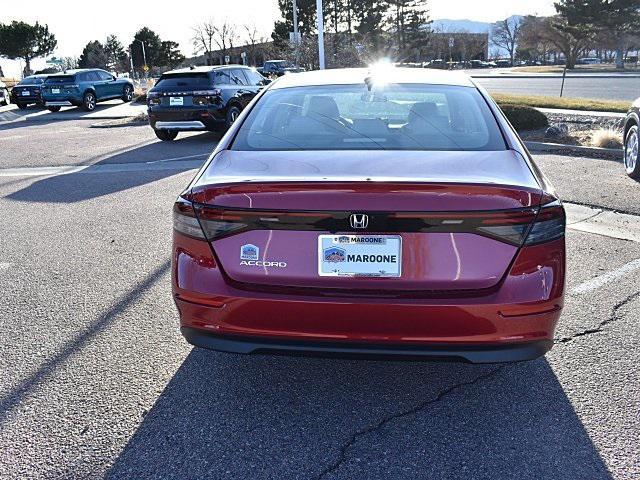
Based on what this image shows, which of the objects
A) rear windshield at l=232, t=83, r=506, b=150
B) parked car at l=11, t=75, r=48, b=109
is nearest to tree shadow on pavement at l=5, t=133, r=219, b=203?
rear windshield at l=232, t=83, r=506, b=150

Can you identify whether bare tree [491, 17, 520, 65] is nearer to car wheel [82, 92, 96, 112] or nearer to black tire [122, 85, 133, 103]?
black tire [122, 85, 133, 103]

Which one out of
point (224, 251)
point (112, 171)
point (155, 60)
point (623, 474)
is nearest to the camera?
point (623, 474)

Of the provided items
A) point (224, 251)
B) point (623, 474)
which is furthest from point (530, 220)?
point (224, 251)

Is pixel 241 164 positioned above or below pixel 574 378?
above

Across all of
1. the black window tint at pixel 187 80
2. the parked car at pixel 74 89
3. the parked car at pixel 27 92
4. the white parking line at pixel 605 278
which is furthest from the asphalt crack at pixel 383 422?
the parked car at pixel 27 92

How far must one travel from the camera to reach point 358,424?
2.82 m

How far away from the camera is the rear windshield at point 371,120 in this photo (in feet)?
10.3

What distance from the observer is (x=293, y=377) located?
326 centimetres

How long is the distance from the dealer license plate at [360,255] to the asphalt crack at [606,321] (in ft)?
5.45

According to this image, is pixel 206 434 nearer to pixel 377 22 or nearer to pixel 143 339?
pixel 143 339

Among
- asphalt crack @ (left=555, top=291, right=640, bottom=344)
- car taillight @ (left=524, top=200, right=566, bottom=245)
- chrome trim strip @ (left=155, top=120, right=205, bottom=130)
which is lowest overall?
asphalt crack @ (left=555, top=291, right=640, bottom=344)

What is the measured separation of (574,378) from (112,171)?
8.64m

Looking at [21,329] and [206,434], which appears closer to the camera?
[206,434]

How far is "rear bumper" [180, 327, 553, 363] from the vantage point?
2539mm
